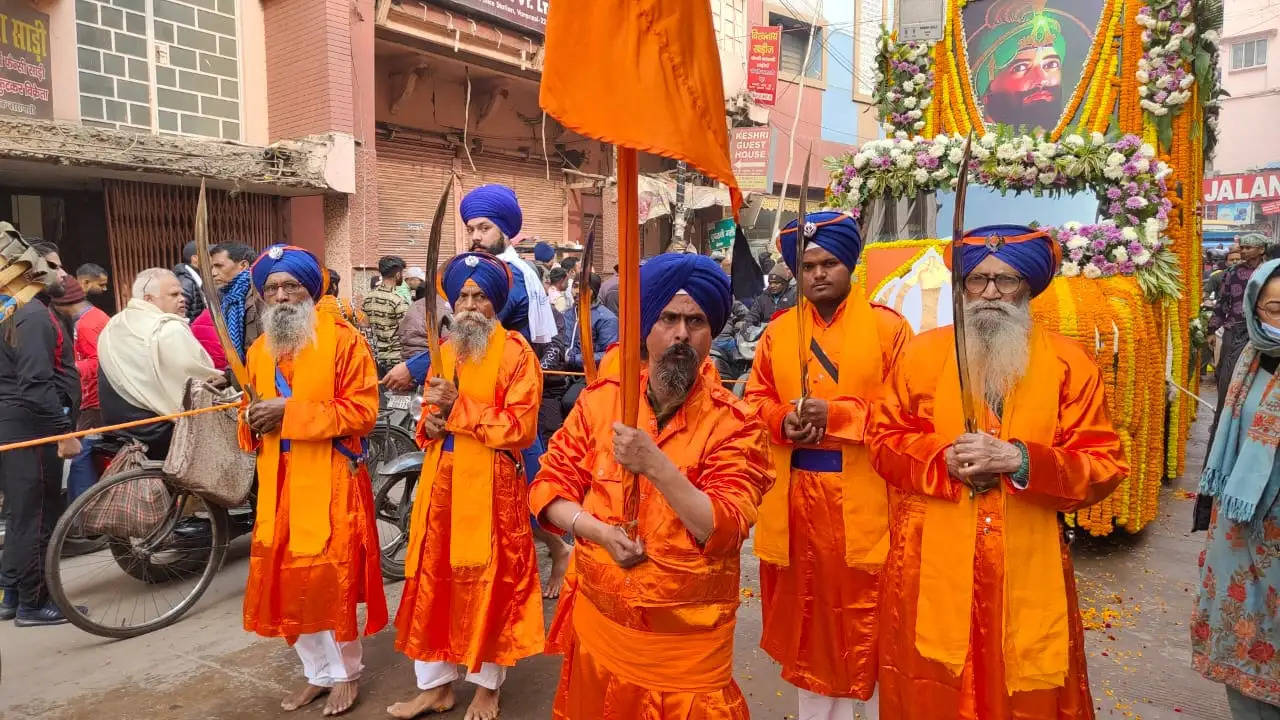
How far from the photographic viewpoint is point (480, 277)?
3.59 m

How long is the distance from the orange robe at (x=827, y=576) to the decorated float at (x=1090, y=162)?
7.87 feet

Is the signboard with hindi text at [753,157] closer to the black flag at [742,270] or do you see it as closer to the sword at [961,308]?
the black flag at [742,270]

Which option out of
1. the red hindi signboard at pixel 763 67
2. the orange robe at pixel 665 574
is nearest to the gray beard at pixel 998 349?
the orange robe at pixel 665 574

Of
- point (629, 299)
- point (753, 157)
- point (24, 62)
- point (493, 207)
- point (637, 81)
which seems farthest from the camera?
point (753, 157)

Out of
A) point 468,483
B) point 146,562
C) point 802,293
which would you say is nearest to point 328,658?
point 468,483

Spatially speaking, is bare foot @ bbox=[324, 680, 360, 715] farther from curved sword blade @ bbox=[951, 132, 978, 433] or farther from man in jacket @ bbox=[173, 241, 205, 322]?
man in jacket @ bbox=[173, 241, 205, 322]

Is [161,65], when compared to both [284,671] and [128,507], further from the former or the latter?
[284,671]

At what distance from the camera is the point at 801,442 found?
310 centimetres

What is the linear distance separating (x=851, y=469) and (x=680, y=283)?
1334 millimetres

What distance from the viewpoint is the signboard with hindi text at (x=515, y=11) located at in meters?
12.2

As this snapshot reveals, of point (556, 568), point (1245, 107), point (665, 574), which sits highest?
point (1245, 107)

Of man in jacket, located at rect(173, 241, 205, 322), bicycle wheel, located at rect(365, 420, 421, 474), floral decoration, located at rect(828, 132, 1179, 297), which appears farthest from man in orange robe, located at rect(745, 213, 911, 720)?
man in jacket, located at rect(173, 241, 205, 322)

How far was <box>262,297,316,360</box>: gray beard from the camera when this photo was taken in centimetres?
354

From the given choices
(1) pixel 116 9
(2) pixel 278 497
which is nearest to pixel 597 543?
(2) pixel 278 497
